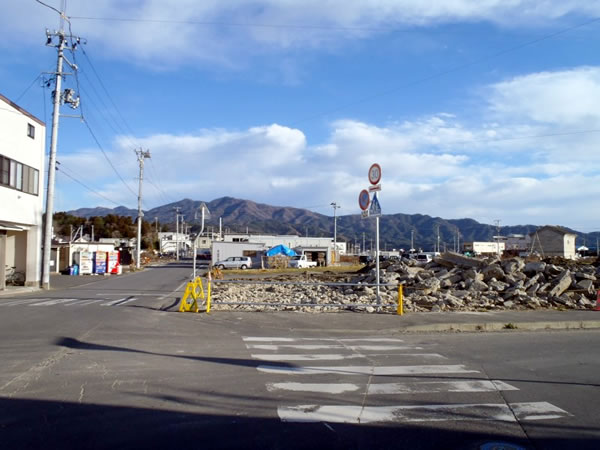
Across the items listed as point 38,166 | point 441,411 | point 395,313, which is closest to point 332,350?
point 441,411

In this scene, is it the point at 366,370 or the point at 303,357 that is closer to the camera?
the point at 366,370

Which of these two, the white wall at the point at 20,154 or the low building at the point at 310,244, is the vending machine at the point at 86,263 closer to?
the white wall at the point at 20,154

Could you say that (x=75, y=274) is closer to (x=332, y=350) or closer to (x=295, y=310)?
(x=295, y=310)

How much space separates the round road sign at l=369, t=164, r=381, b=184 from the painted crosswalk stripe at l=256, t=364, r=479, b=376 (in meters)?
8.08

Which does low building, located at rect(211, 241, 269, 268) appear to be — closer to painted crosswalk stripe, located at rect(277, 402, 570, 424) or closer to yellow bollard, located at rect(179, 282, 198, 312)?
yellow bollard, located at rect(179, 282, 198, 312)

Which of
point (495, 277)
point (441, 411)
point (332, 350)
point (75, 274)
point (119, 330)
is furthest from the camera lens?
point (75, 274)

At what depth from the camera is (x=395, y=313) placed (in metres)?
16.1

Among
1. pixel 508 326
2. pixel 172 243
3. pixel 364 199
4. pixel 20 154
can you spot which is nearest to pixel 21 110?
pixel 20 154

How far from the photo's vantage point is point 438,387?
298 inches

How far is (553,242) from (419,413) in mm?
55638

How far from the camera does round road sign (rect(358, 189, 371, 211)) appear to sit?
53.7 ft

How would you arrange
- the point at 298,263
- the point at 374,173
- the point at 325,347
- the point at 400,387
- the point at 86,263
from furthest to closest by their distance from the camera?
1. the point at 298,263
2. the point at 86,263
3. the point at 374,173
4. the point at 325,347
5. the point at 400,387

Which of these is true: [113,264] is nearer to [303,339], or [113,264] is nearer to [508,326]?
[303,339]

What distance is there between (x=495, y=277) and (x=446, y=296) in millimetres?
5301
